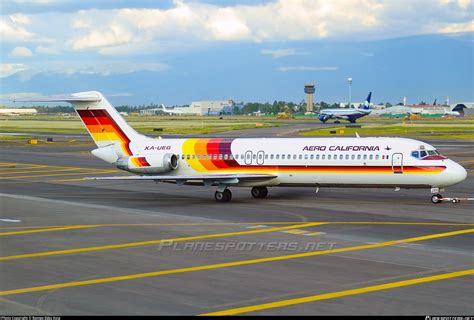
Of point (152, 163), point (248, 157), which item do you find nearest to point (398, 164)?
point (248, 157)

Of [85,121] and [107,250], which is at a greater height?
[85,121]

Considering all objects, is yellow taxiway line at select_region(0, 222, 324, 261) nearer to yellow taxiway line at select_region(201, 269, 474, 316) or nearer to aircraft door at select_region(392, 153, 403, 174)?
aircraft door at select_region(392, 153, 403, 174)

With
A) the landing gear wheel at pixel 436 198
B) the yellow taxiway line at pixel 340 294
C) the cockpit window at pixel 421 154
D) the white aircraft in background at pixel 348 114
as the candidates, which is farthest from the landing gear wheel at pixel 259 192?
the white aircraft in background at pixel 348 114

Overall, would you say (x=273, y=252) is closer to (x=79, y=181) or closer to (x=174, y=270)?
(x=174, y=270)

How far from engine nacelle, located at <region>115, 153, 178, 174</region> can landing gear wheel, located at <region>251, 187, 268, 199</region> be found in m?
4.61

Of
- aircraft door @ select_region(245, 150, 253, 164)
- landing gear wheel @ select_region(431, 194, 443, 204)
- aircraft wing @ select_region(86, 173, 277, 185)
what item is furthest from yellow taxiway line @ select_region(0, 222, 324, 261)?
aircraft door @ select_region(245, 150, 253, 164)

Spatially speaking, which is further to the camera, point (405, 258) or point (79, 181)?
point (79, 181)

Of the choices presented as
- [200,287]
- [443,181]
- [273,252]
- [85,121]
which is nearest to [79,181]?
[85,121]

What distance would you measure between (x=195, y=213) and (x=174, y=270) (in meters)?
13.0

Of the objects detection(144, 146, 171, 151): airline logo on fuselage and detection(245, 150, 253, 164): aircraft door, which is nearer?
detection(245, 150, 253, 164): aircraft door

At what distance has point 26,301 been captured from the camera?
727 inches

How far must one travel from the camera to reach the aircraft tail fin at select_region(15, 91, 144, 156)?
144 ft

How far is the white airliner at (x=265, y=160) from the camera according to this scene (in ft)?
121

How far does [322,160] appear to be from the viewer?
3847 cm
